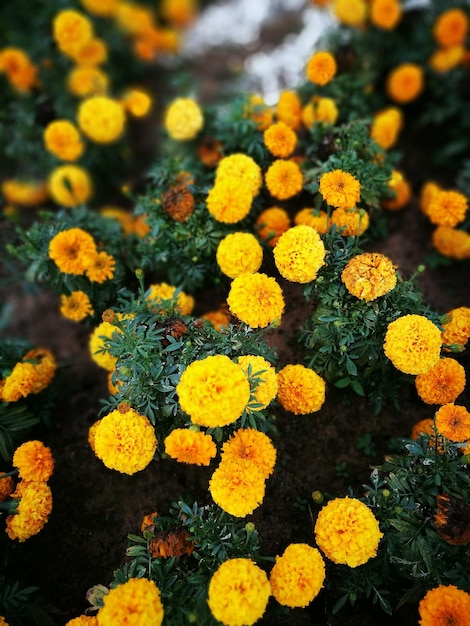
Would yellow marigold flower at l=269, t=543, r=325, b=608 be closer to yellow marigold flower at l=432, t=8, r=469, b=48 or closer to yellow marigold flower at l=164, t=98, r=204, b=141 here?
yellow marigold flower at l=164, t=98, r=204, b=141

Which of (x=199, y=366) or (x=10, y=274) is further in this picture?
(x=10, y=274)

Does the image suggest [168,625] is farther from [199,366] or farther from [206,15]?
[206,15]

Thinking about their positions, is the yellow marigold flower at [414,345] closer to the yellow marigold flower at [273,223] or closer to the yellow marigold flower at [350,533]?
the yellow marigold flower at [350,533]

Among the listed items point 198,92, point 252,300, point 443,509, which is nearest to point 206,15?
point 198,92

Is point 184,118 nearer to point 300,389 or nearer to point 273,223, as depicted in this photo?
point 273,223

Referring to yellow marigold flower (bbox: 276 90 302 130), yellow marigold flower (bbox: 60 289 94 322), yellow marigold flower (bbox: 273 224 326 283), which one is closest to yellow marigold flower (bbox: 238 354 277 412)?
yellow marigold flower (bbox: 273 224 326 283)
